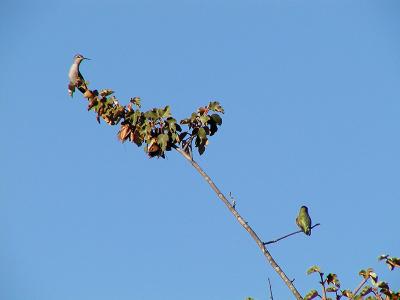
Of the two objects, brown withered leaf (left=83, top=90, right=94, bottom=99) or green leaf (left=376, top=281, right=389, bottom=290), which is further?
brown withered leaf (left=83, top=90, right=94, bottom=99)

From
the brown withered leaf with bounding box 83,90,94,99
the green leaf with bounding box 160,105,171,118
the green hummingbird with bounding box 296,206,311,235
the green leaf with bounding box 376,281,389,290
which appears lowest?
the green leaf with bounding box 376,281,389,290

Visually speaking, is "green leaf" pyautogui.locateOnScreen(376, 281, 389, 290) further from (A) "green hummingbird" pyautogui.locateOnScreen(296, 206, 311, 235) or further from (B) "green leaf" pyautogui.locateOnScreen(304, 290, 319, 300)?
(A) "green hummingbird" pyautogui.locateOnScreen(296, 206, 311, 235)

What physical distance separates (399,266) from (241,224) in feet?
6.65

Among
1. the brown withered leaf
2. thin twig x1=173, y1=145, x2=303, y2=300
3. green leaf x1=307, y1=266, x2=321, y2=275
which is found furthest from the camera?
the brown withered leaf

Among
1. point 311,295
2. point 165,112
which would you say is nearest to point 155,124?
point 165,112

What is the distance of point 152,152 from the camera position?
6.27 metres

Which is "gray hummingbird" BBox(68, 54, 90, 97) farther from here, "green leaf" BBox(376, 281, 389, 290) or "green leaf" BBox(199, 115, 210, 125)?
"green leaf" BBox(376, 281, 389, 290)

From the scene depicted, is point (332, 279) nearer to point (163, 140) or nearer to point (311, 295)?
point (311, 295)

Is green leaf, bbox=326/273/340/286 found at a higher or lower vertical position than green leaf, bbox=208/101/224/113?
lower

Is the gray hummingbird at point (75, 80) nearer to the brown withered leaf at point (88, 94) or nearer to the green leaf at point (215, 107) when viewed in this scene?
the brown withered leaf at point (88, 94)

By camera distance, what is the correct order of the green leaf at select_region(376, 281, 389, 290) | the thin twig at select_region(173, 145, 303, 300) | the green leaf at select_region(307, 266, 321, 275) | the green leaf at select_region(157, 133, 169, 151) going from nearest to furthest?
the thin twig at select_region(173, 145, 303, 300)
the green leaf at select_region(307, 266, 321, 275)
the green leaf at select_region(376, 281, 389, 290)
the green leaf at select_region(157, 133, 169, 151)

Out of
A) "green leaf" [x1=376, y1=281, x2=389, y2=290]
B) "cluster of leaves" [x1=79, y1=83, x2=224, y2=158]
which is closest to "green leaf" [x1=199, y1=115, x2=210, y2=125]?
"cluster of leaves" [x1=79, y1=83, x2=224, y2=158]

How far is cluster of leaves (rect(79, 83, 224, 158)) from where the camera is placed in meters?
6.30

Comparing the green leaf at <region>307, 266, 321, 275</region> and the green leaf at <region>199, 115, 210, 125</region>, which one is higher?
the green leaf at <region>199, 115, 210, 125</region>
